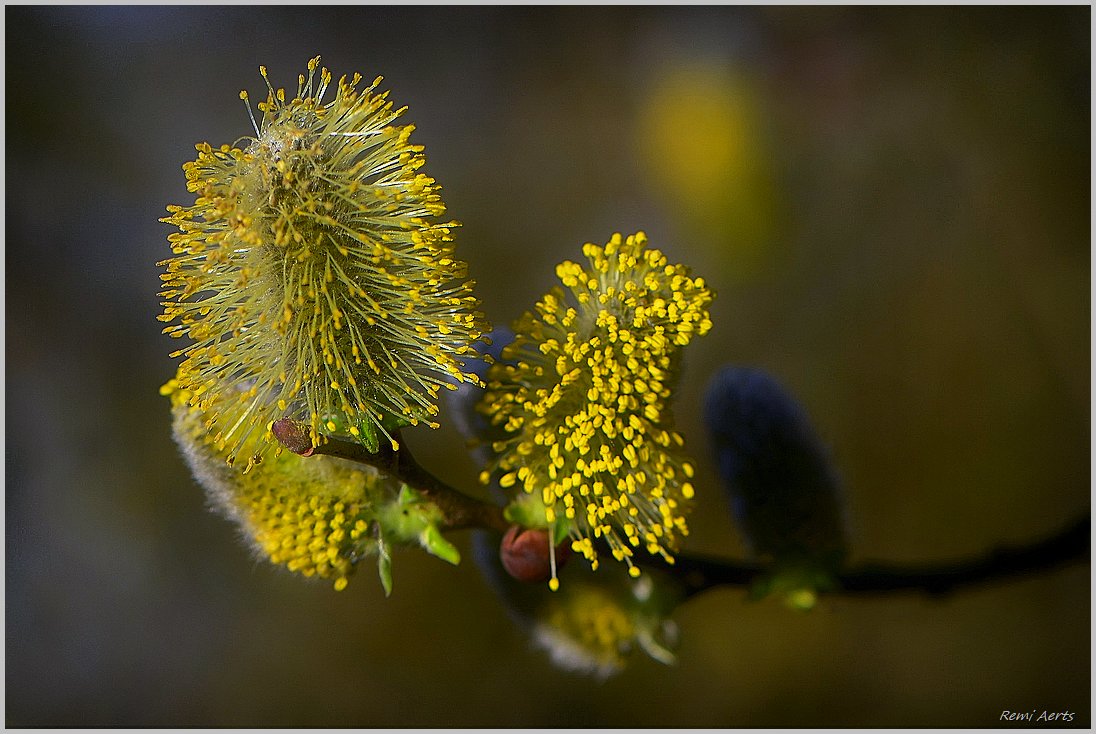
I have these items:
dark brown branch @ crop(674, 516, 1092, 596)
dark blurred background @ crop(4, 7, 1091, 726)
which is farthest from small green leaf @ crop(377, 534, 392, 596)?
dark blurred background @ crop(4, 7, 1091, 726)

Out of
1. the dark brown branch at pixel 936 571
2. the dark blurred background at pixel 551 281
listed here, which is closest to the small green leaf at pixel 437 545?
the dark brown branch at pixel 936 571

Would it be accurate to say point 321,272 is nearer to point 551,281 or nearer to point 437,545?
point 437,545

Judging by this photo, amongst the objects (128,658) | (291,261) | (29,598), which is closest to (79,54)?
(29,598)

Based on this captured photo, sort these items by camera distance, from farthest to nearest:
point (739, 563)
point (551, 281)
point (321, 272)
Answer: point (551, 281)
point (739, 563)
point (321, 272)

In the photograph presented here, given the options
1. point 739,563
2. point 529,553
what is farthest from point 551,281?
point 529,553
